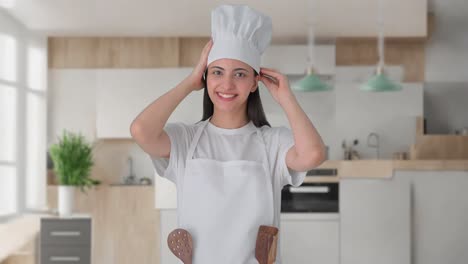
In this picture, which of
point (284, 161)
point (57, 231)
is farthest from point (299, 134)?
point (57, 231)

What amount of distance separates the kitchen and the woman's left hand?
3658 mm

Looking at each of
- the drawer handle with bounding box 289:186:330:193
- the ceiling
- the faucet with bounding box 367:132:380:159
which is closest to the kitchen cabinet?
the ceiling

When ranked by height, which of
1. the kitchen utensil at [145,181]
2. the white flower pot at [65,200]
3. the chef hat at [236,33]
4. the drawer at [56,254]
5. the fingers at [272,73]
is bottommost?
the drawer at [56,254]

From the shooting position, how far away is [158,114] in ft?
5.94

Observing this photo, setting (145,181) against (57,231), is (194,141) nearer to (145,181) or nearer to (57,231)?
(57,231)

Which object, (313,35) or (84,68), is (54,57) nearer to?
(84,68)

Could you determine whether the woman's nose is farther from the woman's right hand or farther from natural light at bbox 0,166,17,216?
natural light at bbox 0,166,17,216

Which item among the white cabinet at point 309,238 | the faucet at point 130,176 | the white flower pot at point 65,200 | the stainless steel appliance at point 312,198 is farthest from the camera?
the faucet at point 130,176

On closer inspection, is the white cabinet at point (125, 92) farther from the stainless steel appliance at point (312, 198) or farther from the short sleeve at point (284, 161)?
the short sleeve at point (284, 161)

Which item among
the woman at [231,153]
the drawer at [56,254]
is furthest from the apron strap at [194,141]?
the drawer at [56,254]

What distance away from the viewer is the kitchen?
5.41 meters

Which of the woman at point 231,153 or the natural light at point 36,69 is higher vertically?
the natural light at point 36,69

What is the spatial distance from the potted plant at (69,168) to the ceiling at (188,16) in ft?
3.65

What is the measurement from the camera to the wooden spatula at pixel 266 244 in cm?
178
